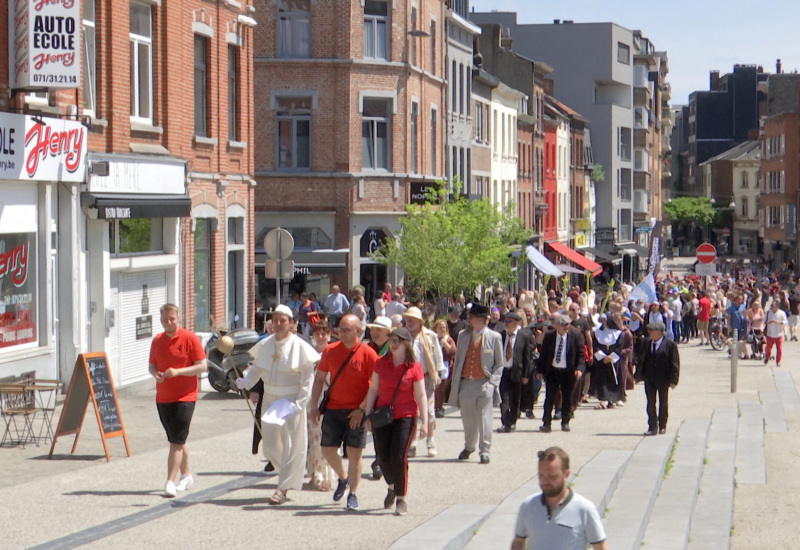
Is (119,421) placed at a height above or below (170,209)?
below

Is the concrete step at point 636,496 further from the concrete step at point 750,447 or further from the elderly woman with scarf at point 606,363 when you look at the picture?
the elderly woman with scarf at point 606,363

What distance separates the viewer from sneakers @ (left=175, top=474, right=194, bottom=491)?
39.0 ft

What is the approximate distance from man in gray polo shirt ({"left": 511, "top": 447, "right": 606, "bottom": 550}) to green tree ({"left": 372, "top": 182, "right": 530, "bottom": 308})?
94.1ft

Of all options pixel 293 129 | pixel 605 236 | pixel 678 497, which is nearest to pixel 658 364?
pixel 678 497

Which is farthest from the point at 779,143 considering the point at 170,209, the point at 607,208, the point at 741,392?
the point at 170,209

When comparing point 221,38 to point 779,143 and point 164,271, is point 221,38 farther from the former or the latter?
point 779,143

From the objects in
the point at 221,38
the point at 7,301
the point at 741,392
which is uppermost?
the point at 221,38

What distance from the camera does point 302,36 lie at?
1457 inches

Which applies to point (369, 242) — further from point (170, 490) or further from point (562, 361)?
point (170, 490)

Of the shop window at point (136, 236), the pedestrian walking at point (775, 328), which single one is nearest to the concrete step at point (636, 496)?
the shop window at point (136, 236)

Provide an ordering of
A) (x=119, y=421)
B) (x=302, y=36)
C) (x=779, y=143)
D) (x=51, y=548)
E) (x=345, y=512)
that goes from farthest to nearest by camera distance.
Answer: (x=779, y=143) < (x=302, y=36) < (x=119, y=421) < (x=345, y=512) < (x=51, y=548)

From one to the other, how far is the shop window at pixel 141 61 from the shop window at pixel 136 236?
5.34 ft

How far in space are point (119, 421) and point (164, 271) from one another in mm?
8555

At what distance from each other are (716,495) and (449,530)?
4.30 metres
